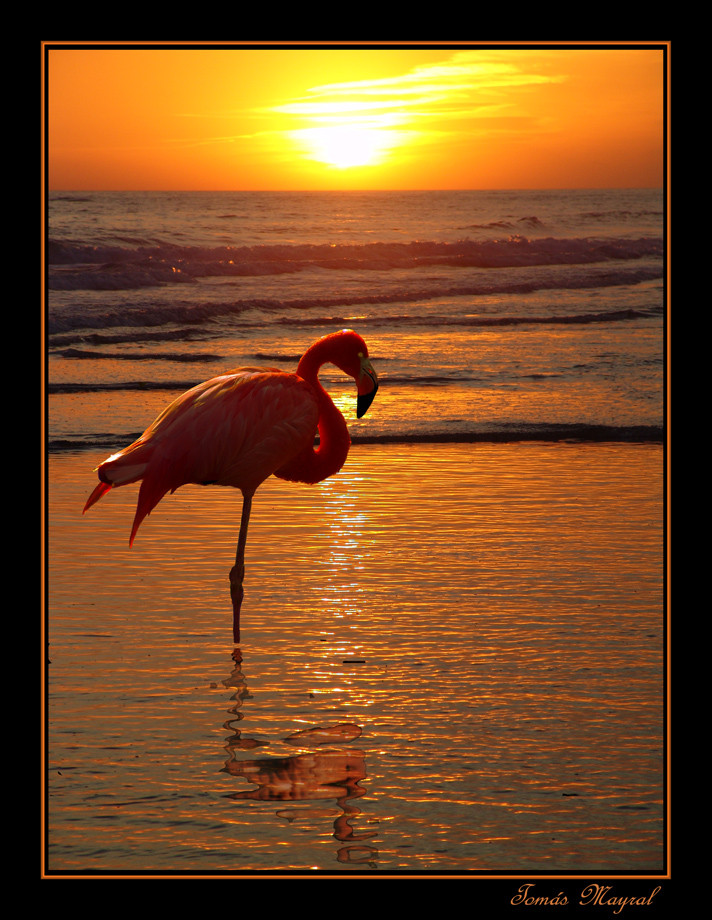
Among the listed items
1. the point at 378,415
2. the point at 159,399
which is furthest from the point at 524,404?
the point at 159,399

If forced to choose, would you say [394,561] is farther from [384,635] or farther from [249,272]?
[249,272]

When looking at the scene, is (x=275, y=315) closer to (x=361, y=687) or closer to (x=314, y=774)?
(x=361, y=687)

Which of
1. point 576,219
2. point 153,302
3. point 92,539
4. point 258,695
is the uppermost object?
point 576,219

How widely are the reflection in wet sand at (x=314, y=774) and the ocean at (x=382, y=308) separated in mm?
6919

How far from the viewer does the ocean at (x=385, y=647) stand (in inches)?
148

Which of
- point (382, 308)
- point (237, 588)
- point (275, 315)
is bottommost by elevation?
point (237, 588)

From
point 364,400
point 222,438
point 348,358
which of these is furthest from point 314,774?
point 348,358

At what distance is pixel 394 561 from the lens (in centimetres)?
699

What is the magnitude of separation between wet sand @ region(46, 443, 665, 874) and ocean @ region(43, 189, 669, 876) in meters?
0.01

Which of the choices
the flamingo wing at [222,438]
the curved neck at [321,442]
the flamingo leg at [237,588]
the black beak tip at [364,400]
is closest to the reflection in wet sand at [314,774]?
the flamingo leg at [237,588]

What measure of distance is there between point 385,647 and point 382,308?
69.7 feet

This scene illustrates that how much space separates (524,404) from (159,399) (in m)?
4.25

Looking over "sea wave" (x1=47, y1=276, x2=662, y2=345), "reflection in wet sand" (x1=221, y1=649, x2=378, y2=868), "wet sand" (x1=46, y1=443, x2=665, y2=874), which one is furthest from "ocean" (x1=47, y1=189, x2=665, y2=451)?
"reflection in wet sand" (x1=221, y1=649, x2=378, y2=868)

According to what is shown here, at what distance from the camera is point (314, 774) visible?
163 inches
